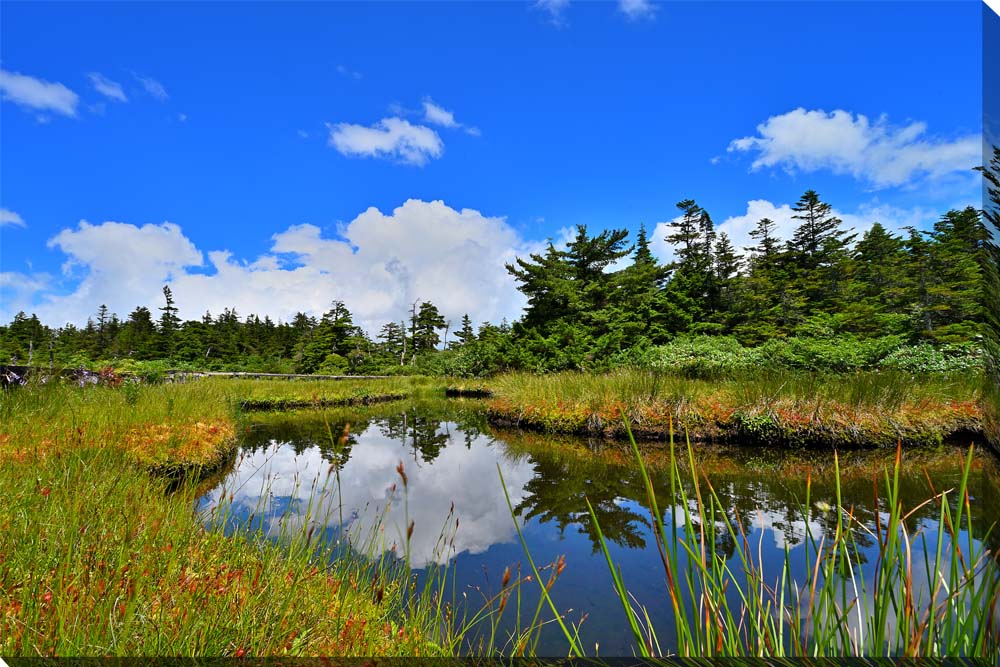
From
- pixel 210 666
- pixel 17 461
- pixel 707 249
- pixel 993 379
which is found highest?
pixel 707 249

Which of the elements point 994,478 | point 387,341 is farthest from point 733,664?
point 387,341

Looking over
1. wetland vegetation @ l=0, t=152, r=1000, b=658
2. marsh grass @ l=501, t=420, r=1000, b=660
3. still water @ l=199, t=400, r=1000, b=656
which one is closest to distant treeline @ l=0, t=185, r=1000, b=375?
wetland vegetation @ l=0, t=152, r=1000, b=658

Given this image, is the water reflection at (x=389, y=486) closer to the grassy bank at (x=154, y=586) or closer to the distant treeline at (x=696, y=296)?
the grassy bank at (x=154, y=586)

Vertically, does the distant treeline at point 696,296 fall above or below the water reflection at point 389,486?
above

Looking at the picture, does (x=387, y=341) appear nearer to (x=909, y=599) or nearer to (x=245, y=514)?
(x=245, y=514)

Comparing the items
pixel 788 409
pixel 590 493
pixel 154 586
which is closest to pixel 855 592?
pixel 154 586

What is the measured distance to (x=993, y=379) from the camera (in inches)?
27.1

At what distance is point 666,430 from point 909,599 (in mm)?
7904

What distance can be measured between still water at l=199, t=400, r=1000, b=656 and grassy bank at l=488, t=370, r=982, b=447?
1.81ft

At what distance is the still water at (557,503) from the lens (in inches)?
109

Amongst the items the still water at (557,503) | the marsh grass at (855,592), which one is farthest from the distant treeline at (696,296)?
the marsh grass at (855,592)

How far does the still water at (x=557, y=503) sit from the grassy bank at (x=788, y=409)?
55 cm

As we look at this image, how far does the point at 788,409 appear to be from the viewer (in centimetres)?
793

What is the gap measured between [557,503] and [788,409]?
5537mm
